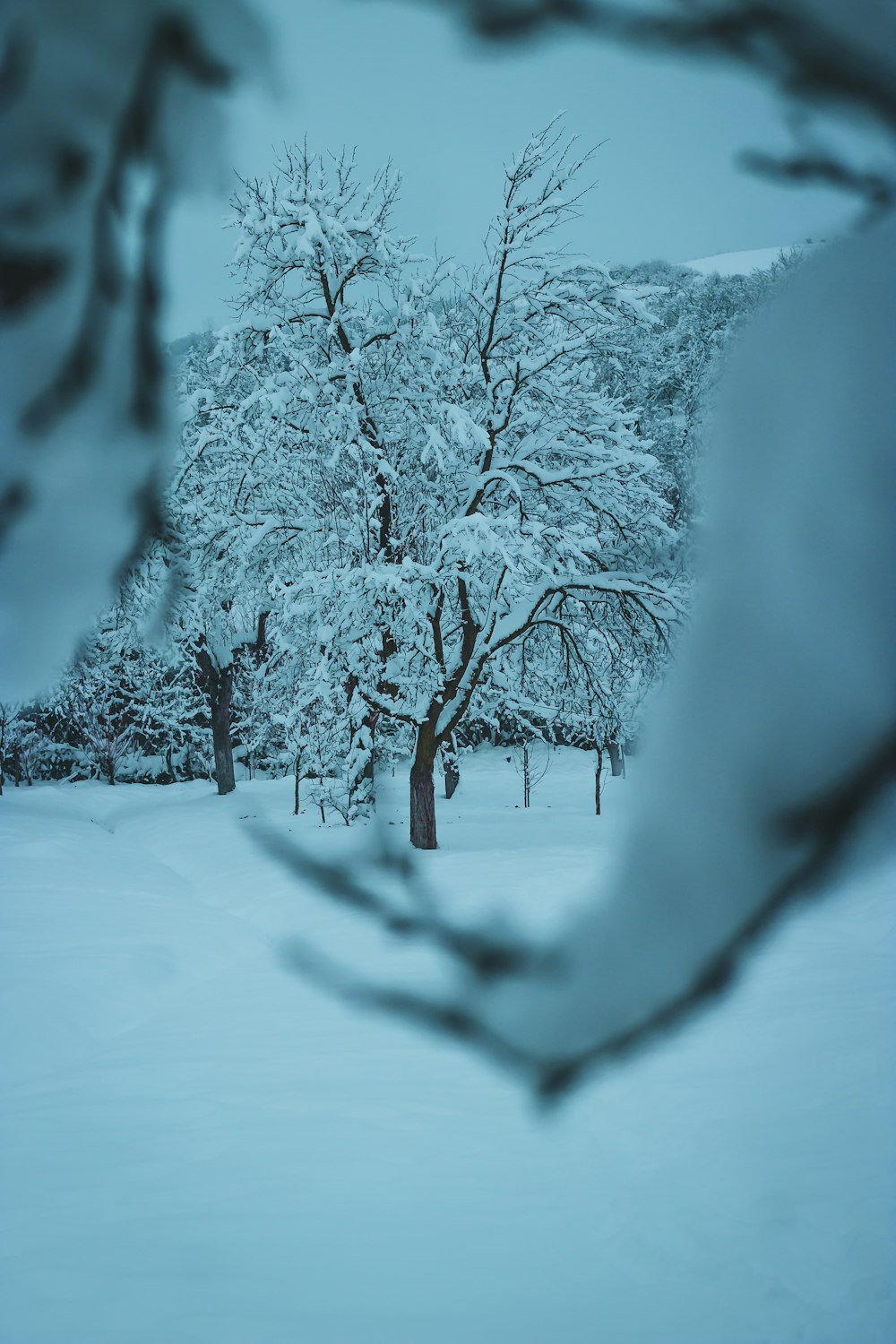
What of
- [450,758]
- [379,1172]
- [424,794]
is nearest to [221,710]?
[450,758]

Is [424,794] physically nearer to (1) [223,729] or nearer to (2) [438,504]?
(2) [438,504]

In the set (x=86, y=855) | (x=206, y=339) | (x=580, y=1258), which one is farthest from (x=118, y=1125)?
(x=86, y=855)

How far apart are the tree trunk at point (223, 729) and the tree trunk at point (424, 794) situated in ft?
29.5

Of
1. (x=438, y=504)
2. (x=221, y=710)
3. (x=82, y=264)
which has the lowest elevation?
(x=221, y=710)

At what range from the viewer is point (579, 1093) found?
1.23ft

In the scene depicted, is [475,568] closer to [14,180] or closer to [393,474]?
[393,474]

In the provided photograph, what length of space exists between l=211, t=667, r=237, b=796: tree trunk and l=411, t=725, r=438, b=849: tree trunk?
8993mm

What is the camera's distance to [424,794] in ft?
26.1

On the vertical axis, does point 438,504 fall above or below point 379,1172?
above

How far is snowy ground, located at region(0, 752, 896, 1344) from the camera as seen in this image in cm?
175

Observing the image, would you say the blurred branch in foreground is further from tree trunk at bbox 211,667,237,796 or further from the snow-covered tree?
tree trunk at bbox 211,667,237,796

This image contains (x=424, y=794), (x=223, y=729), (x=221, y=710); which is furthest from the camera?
(x=221, y=710)

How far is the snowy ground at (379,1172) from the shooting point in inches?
68.9

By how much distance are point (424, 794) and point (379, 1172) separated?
218 inches
